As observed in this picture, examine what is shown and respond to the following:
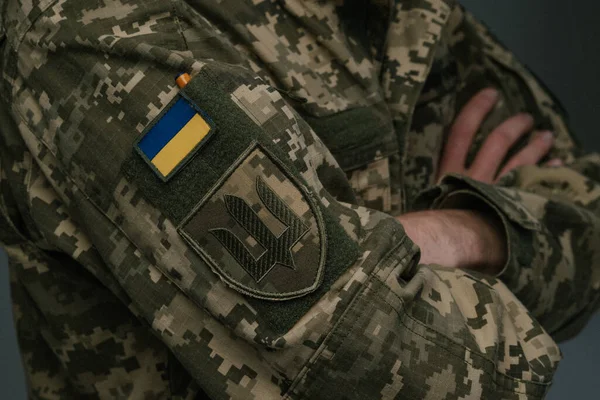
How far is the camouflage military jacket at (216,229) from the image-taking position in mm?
618

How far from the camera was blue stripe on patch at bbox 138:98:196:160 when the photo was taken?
2.04 feet

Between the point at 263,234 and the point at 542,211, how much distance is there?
51 cm

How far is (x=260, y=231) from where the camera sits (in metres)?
0.61

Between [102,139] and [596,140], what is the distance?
1.16 metres

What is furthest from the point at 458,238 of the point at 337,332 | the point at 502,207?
the point at 337,332

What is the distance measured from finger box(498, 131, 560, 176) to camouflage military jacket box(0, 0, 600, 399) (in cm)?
40

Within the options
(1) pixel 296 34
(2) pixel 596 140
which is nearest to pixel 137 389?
(1) pixel 296 34

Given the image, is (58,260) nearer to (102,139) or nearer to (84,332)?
(84,332)

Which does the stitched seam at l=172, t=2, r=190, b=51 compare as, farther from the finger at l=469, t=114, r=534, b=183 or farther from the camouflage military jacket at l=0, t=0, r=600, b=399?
the finger at l=469, t=114, r=534, b=183

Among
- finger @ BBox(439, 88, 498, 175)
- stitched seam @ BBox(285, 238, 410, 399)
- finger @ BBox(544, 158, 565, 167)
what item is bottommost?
stitched seam @ BBox(285, 238, 410, 399)

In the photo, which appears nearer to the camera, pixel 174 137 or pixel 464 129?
pixel 174 137

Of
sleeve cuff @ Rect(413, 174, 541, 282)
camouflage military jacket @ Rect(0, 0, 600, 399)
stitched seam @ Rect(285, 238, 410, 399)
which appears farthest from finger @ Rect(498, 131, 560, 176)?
stitched seam @ Rect(285, 238, 410, 399)

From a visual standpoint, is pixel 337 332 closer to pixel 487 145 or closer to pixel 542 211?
pixel 542 211

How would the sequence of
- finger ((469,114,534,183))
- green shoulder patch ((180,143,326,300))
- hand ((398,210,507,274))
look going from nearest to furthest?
green shoulder patch ((180,143,326,300))
hand ((398,210,507,274))
finger ((469,114,534,183))
